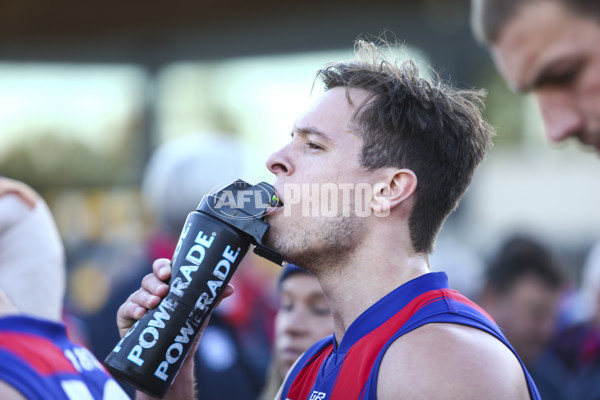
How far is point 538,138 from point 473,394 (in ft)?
39.9

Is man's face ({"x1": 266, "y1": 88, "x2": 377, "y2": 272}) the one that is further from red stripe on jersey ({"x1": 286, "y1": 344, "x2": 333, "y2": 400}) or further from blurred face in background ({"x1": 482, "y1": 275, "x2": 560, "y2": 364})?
blurred face in background ({"x1": 482, "y1": 275, "x2": 560, "y2": 364})

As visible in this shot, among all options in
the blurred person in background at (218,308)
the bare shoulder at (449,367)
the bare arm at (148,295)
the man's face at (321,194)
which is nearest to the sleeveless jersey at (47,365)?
the bare arm at (148,295)

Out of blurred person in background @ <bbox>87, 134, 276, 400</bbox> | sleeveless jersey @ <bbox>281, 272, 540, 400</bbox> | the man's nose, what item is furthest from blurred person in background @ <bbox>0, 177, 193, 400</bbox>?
the man's nose

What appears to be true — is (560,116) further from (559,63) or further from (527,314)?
(527,314)

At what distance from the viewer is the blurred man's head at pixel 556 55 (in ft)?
4.28

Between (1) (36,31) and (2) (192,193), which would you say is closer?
(2) (192,193)

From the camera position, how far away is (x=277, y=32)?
12.6 meters

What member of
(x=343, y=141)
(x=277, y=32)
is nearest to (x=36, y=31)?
(x=277, y=32)

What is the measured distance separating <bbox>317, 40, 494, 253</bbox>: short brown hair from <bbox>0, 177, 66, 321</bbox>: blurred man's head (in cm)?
127

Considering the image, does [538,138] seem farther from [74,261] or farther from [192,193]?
[192,193]

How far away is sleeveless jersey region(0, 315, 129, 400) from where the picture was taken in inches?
75.0

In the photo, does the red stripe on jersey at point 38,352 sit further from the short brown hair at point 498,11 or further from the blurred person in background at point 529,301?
the blurred person in background at point 529,301

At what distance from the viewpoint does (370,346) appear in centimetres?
219

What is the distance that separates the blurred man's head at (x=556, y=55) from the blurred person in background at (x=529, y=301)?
3.78 meters
